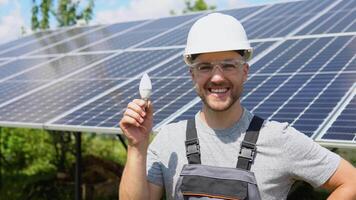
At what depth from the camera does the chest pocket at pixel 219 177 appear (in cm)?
265

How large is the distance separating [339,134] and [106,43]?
698 centimetres

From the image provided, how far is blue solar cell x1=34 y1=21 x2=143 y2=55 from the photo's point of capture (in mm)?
10833

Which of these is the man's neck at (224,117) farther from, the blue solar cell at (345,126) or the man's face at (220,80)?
the blue solar cell at (345,126)

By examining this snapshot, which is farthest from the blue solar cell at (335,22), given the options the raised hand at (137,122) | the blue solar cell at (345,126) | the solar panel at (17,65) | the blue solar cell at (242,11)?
the raised hand at (137,122)

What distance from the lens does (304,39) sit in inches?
291

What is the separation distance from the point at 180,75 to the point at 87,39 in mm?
5120

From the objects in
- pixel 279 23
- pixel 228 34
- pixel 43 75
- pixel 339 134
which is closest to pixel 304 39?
pixel 279 23

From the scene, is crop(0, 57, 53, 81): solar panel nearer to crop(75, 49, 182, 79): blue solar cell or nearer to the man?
crop(75, 49, 182, 79): blue solar cell

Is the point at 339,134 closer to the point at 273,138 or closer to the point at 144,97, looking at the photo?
the point at 273,138

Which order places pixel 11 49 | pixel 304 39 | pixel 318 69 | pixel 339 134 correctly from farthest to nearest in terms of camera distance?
pixel 11 49 < pixel 304 39 < pixel 318 69 < pixel 339 134

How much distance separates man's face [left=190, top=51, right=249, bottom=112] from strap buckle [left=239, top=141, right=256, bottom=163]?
0.21 metres

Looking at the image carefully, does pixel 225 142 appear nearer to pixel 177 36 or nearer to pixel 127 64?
pixel 127 64

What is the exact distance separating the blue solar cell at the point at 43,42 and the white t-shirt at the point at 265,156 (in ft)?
29.4

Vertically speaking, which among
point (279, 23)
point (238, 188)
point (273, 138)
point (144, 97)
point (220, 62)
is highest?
point (279, 23)
